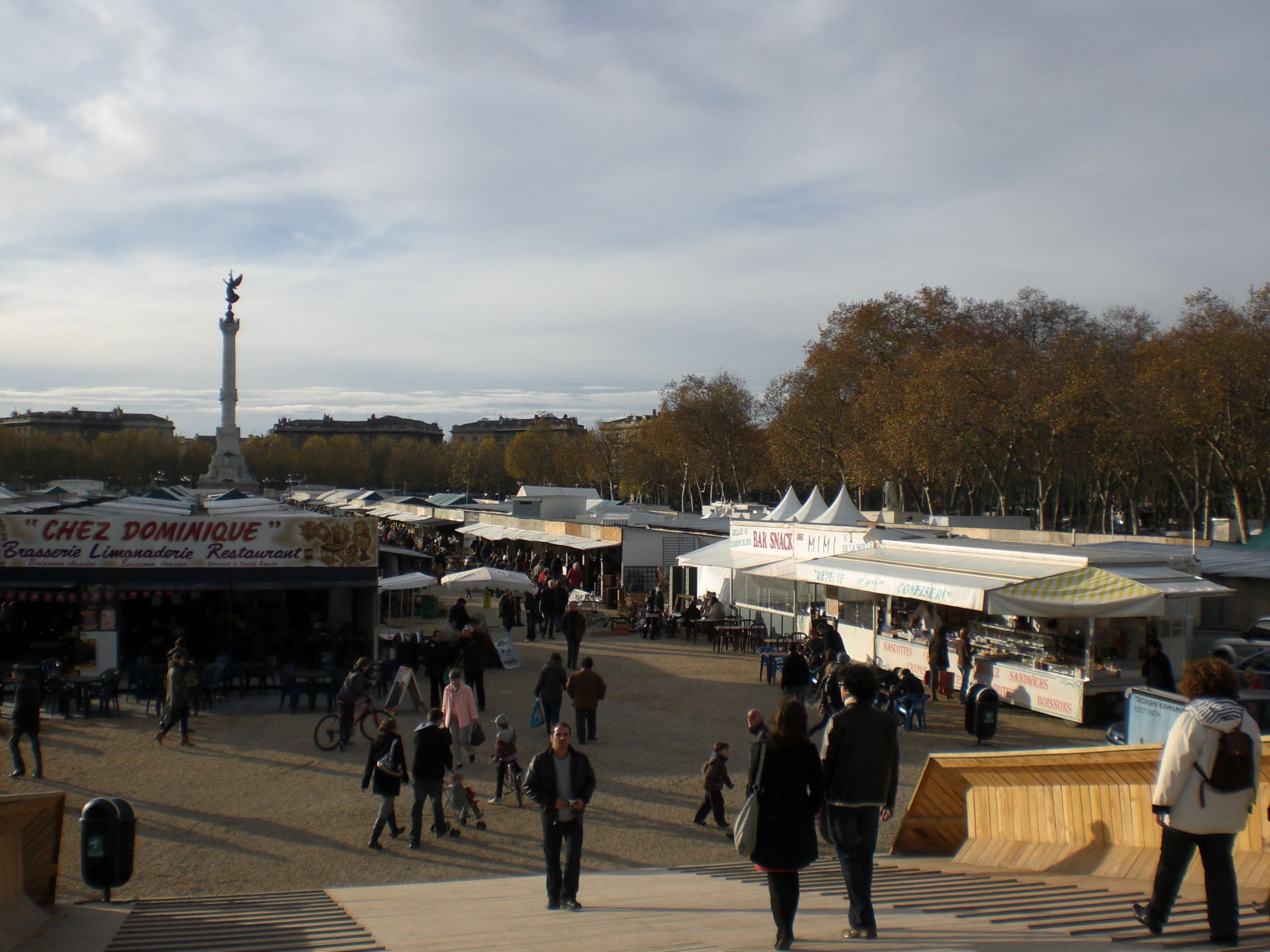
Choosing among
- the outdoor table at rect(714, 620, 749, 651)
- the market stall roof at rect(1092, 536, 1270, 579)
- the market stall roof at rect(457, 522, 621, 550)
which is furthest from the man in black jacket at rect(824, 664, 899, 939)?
the market stall roof at rect(457, 522, 621, 550)

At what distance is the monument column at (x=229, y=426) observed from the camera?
61812 mm

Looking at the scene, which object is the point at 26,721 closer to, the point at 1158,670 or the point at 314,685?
the point at 314,685

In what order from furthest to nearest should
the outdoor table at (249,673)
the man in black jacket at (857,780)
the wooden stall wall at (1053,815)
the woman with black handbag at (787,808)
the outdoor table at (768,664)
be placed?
the outdoor table at (768,664) → the outdoor table at (249,673) → the wooden stall wall at (1053,815) → the man in black jacket at (857,780) → the woman with black handbag at (787,808)

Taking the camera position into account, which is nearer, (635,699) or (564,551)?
(635,699)

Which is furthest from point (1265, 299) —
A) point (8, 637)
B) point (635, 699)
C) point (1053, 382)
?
point (8, 637)

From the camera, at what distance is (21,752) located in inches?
484

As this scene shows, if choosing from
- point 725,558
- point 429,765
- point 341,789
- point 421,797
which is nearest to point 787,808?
point 429,765

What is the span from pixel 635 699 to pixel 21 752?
27.0 ft

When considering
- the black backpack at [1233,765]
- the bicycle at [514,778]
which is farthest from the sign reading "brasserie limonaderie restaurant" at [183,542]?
the black backpack at [1233,765]

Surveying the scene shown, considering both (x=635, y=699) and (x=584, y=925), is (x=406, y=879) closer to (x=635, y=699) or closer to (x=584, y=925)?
(x=584, y=925)

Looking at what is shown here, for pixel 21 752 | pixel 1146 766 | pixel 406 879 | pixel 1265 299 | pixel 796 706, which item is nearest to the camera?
pixel 796 706

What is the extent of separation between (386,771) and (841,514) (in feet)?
61.8

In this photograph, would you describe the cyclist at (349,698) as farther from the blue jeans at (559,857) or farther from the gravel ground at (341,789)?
the blue jeans at (559,857)

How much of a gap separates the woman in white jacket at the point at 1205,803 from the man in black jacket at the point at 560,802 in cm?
359
